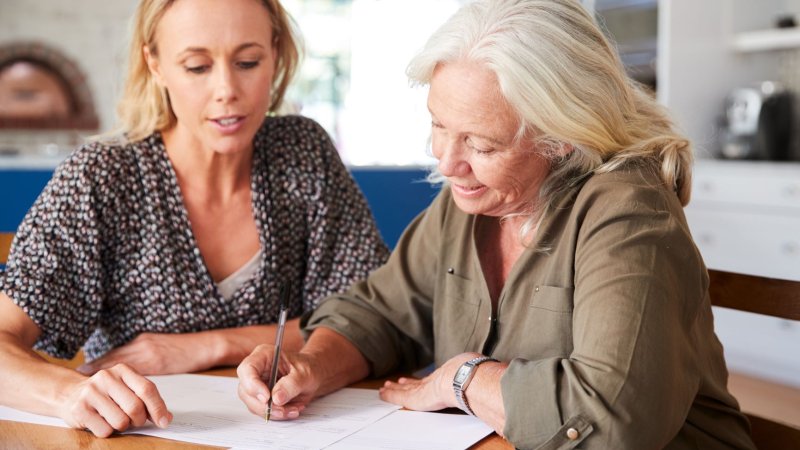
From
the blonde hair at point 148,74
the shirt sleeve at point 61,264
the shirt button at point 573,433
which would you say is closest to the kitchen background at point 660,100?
the blonde hair at point 148,74

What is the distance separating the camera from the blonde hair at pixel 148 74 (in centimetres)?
185

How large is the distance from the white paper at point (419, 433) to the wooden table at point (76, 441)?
0.03 meters

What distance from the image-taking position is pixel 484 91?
53.0 inches

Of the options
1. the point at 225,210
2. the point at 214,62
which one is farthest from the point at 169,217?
the point at 214,62

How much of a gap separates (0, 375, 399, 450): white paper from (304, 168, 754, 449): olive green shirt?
0.18 meters

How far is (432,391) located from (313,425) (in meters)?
0.18

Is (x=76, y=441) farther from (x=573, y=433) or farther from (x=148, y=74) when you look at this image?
(x=148, y=74)

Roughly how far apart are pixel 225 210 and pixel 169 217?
132 mm

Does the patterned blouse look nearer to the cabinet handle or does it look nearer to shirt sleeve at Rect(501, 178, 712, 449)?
shirt sleeve at Rect(501, 178, 712, 449)

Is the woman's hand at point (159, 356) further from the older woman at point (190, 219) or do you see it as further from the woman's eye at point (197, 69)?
the woman's eye at point (197, 69)

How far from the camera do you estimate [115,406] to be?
1.27 metres

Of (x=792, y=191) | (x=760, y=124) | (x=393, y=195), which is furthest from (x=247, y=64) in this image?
(x=760, y=124)

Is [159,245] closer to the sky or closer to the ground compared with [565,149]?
closer to the ground

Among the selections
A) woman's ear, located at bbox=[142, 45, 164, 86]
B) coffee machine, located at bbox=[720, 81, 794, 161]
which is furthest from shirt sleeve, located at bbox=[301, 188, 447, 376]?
coffee machine, located at bbox=[720, 81, 794, 161]
